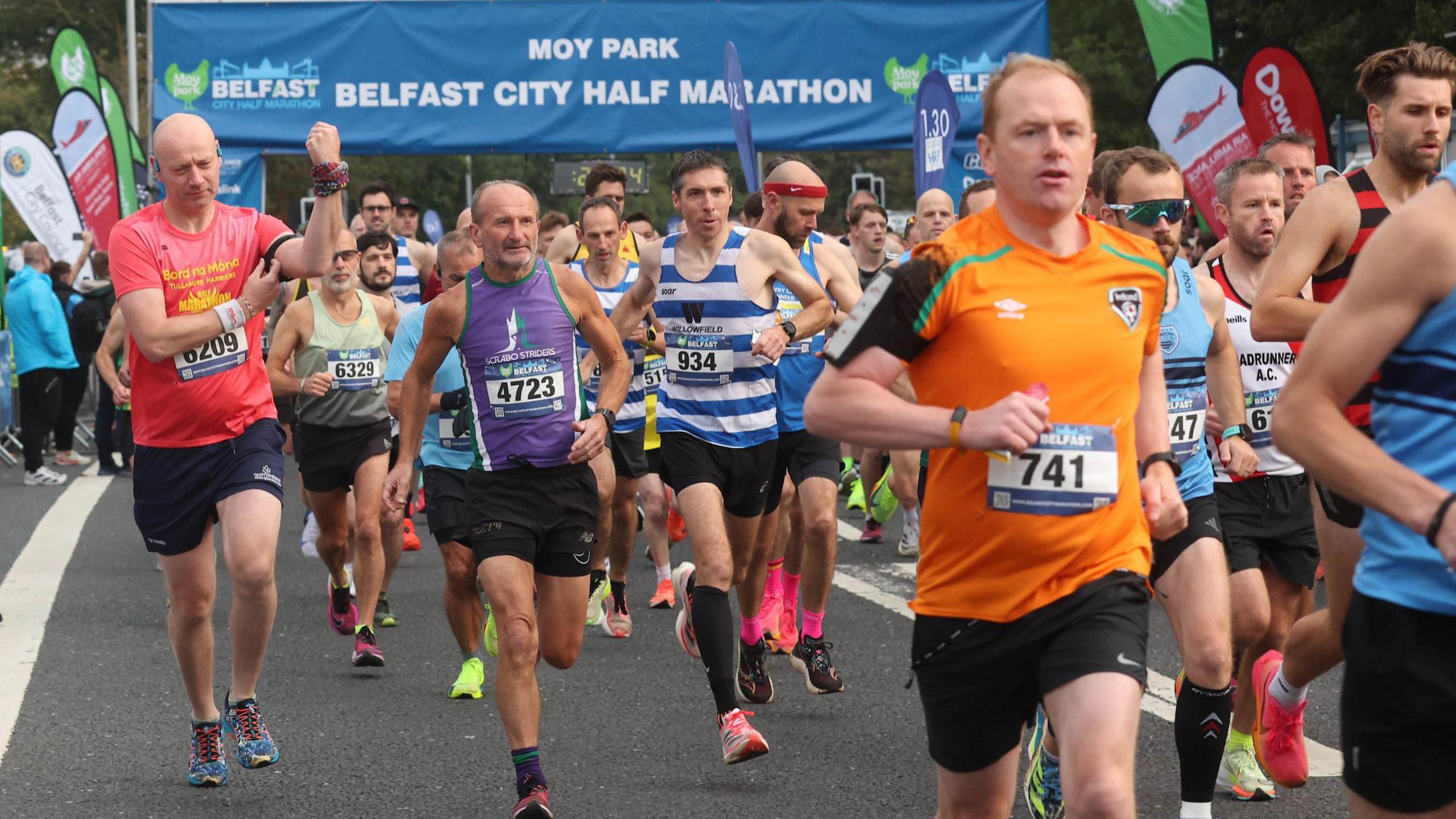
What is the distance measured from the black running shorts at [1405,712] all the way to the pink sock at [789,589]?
19.7 feet

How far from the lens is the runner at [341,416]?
9.16 m

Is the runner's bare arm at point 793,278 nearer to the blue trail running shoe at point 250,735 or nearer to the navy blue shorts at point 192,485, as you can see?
the navy blue shorts at point 192,485

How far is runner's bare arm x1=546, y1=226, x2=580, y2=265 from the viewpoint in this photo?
11.5m

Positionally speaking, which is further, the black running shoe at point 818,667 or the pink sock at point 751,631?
the black running shoe at point 818,667

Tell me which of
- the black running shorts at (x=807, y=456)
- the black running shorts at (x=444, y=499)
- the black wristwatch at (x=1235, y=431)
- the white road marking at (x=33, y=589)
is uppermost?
the black wristwatch at (x=1235, y=431)

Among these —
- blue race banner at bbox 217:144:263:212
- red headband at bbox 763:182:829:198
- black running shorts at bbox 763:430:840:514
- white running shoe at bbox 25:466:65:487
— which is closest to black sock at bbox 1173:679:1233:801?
black running shorts at bbox 763:430:840:514

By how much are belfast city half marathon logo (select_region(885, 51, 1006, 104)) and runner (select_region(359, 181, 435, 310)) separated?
7172mm

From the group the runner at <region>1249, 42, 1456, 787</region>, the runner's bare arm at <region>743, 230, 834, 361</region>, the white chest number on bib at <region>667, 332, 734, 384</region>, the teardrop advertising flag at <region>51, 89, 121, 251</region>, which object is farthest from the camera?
the teardrop advertising flag at <region>51, 89, 121, 251</region>

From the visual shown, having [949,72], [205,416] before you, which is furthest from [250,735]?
[949,72]

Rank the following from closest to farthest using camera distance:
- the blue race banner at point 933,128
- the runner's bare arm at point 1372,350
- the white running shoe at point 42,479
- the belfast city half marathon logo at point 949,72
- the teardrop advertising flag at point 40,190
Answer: the runner's bare arm at point 1372,350 → the blue race banner at point 933,128 → the white running shoe at point 42,479 → the belfast city half marathon logo at point 949,72 → the teardrop advertising flag at point 40,190

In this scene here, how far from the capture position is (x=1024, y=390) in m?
3.64

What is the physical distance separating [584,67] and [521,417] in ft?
47.6

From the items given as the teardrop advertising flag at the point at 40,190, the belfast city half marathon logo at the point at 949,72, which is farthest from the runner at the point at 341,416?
the teardrop advertising flag at the point at 40,190

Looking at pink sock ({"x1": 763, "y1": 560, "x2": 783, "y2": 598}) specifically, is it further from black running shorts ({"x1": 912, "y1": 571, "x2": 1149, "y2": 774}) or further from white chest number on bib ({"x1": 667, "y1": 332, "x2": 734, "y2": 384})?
black running shorts ({"x1": 912, "y1": 571, "x2": 1149, "y2": 774})
